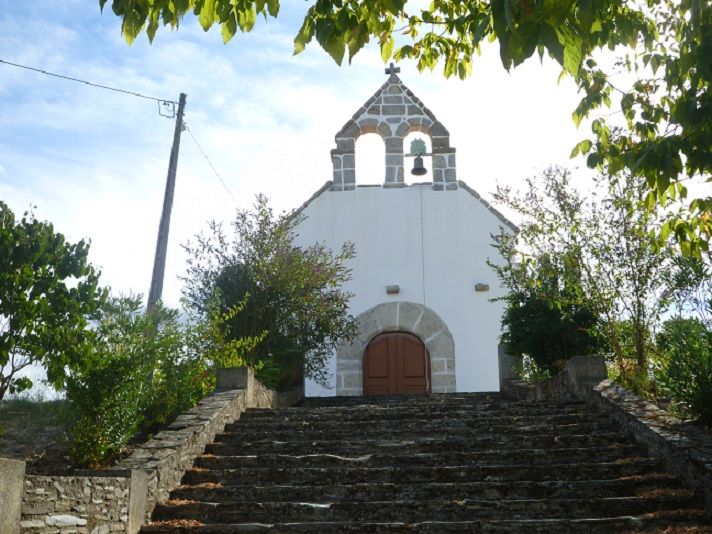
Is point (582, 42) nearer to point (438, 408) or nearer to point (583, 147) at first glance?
point (583, 147)

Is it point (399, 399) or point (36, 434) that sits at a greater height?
point (399, 399)

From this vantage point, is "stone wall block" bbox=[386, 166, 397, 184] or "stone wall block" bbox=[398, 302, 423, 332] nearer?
"stone wall block" bbox=[398, 302, 423, 332]

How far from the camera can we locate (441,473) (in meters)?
7.77

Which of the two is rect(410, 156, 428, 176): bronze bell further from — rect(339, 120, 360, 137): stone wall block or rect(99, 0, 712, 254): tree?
rect(99, 0, 712, 254): tree

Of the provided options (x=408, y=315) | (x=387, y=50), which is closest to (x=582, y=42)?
(x=387, y=50)

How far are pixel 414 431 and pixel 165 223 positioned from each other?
19.5ft

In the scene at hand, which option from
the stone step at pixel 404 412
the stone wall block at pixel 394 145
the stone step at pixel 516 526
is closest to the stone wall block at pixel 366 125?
the stone wall block at pixel 394 145

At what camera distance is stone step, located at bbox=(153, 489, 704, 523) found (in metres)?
6.86

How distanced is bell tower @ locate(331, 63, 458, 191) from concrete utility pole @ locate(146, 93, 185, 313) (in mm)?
3364

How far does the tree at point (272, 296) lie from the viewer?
1245 centimetres

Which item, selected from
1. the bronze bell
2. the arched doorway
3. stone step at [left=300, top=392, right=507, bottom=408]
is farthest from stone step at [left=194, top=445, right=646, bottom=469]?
the bronze bell

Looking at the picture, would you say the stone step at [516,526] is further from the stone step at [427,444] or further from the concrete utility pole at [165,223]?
the concrete utility pole at [165,223]

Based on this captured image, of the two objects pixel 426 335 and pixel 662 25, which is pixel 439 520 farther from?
pixel 426 335

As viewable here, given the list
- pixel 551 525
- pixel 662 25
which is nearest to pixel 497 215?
pixel 662 25
